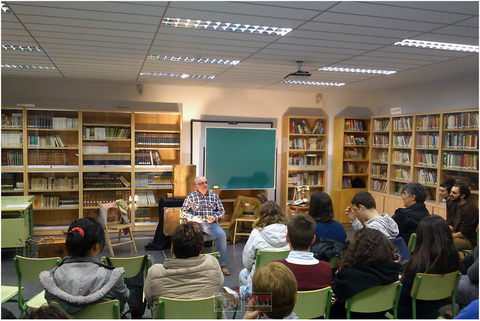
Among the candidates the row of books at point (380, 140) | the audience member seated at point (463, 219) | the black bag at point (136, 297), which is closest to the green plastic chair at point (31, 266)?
the black bag at point (136, 297)

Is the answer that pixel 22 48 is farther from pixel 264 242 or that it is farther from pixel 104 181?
pixel 264 242

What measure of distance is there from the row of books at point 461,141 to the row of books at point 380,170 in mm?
1667

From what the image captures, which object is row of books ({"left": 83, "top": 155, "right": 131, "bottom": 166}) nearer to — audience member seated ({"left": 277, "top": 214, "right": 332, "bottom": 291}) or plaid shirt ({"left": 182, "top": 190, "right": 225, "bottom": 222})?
plaid shirt ({"left": 182, "top": 190, "right": 225, "bottom": 222})

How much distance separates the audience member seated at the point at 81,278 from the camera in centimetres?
225

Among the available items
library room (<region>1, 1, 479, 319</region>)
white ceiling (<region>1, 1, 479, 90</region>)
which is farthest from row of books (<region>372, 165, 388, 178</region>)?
white ceiling (<region>1, 1, 479, 90</region>)

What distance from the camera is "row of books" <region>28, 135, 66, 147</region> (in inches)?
274

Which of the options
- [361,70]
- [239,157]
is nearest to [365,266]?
[361,70]

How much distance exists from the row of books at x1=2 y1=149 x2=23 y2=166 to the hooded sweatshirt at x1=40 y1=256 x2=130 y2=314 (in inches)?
212

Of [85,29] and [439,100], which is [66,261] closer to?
[85,29]

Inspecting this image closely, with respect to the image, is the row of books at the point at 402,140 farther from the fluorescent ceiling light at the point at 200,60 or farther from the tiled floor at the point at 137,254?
the fluorescent ceiling light at the point at 200,60

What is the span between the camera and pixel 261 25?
3658 mm

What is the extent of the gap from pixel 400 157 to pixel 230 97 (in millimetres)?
3721

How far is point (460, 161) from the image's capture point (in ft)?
20.4

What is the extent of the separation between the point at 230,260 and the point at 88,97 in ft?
14.2
